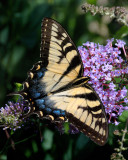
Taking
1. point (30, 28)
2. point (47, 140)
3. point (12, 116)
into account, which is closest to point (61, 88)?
point (12, 116)

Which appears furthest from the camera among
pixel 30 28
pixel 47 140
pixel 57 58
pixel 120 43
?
pixel 30 28

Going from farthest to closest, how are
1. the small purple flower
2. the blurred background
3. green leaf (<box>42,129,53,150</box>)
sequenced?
1. the blurred background
2. green leaf (<box>42,129,53,150</box>)
3. the small purple flower

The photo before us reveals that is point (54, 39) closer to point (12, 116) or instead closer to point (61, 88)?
point (61, 88)

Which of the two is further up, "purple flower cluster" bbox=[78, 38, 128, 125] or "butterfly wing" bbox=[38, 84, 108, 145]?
"purple flower cluster" bbox=[78, 38, 128, 125]

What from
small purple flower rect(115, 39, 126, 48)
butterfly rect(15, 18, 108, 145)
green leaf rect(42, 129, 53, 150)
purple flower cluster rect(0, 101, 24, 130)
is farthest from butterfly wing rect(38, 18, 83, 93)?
green leaf rect(42, 129, 53, 150)

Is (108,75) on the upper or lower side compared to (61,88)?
upper

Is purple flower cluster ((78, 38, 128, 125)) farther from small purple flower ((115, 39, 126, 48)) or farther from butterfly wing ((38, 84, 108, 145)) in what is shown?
butterfly wing ((38, 84, 108, 145))
